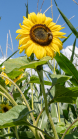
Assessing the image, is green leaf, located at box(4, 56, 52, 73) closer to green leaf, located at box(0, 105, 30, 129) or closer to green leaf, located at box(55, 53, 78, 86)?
green leaf, located at box(0, 105, 30, 129)

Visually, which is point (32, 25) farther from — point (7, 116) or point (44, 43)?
point (7, 116)

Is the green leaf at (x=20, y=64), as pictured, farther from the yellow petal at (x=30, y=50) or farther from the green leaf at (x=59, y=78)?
the green leaf at (x=59, y=78)

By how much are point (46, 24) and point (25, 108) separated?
357 mm

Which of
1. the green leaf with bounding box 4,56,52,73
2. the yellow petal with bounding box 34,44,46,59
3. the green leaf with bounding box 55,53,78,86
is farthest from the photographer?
the green leaf with bounding box 55,53,78,86

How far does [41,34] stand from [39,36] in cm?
2

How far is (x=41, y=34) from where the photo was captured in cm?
61

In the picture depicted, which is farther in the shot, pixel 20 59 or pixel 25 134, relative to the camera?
pixel 25 134

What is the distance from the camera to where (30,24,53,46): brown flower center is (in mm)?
590

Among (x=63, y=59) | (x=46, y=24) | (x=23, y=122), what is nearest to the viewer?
(x=23, y=122)

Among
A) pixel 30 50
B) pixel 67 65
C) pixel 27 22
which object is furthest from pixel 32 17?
pixel 67 65

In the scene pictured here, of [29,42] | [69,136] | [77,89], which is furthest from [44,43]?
[69,136]

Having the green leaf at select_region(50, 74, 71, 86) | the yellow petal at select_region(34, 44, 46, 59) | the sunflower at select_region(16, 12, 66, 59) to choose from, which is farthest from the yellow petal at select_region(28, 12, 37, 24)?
the green leaf at select_region(50, 74, 71, 86)

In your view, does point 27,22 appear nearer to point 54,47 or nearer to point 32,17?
point 32,17

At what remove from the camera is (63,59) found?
89 cm
